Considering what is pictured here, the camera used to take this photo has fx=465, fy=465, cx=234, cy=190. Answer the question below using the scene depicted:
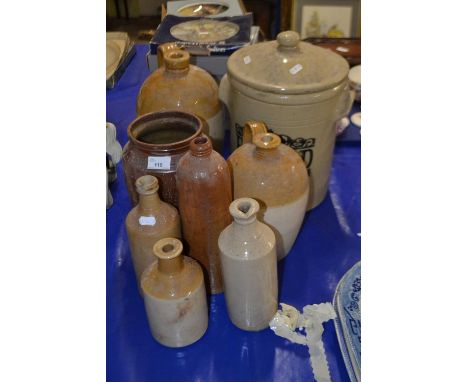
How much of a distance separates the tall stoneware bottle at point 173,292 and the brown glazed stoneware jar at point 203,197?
7 centimetres

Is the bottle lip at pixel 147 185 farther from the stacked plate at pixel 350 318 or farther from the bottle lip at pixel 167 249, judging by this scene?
the stacked plate at pixel 350 318

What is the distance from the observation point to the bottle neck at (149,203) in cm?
94

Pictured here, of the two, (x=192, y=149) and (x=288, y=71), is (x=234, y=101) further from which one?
(x=192, y=149)

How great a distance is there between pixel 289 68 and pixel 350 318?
1.90ft

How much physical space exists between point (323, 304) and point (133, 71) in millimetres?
1404

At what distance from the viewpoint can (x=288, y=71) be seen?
109 centimetres

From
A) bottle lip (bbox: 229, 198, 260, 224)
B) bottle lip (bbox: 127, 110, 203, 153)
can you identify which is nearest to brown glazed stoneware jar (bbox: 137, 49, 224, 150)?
bottle lip (bbox: 127, 110, 203, 153)

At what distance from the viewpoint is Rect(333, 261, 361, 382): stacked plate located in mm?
898

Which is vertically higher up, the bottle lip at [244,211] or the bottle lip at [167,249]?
the bottle lip at [244,211]

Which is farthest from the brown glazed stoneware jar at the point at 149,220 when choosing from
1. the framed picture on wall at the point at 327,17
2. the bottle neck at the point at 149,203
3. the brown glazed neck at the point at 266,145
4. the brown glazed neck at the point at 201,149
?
the framed picture on wall at the point at 327,17

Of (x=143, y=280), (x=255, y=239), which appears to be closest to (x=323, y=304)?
(x=255, y=239)

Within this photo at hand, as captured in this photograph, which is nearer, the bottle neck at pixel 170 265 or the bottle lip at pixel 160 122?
the bottle neck at pixel 170 265

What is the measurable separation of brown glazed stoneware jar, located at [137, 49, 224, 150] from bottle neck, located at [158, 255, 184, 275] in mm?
511

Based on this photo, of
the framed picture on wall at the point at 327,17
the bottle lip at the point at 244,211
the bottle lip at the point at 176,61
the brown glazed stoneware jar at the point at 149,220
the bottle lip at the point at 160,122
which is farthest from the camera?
the framed picture on wall at the point at 327,17
